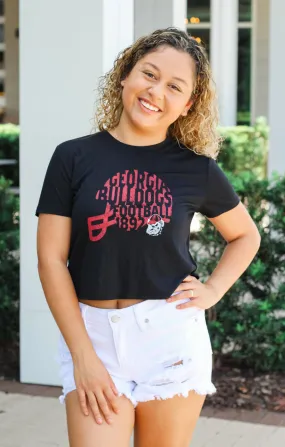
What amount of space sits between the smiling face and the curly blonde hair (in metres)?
0.04

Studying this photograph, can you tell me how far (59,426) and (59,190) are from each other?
2496 mm

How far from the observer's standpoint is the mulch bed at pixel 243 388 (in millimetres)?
5074

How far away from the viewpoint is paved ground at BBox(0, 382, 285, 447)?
450 centimetres

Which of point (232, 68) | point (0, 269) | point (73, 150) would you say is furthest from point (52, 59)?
point (232, 68)

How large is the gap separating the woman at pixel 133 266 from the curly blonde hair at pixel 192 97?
13mm

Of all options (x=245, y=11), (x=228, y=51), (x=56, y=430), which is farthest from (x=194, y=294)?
(x=245, y=11)

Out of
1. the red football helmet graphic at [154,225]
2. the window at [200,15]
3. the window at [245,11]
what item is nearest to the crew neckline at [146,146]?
the red football helmet graphic at [154,225]

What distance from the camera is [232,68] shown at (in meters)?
17.8

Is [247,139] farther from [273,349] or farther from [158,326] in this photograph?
[158,326]

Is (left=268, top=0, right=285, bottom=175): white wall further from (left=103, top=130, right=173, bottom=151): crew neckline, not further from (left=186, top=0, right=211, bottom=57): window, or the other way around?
(left=186, top=0, right=211, bottom=57): window

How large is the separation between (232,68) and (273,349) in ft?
43.2

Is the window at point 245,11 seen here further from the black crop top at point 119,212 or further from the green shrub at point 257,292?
the black crop top at point 119,212

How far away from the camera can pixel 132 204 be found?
2529mm

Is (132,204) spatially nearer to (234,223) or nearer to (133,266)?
(133,266)
